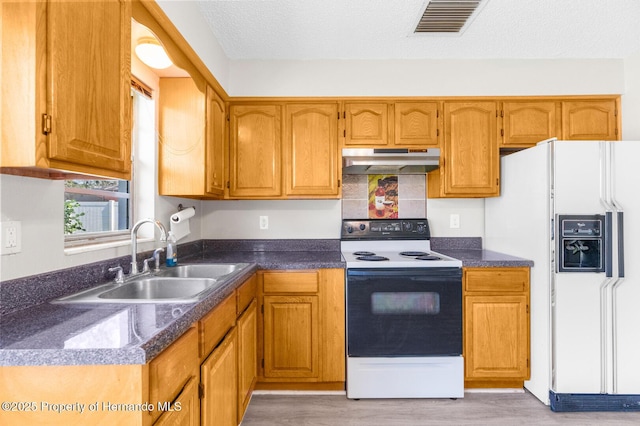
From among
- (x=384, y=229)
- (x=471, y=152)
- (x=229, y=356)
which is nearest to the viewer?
(x=229, y=356)

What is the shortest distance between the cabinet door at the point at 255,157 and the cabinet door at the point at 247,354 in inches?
34.3

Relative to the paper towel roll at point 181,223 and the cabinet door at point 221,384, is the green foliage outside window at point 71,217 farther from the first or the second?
the cabinet door at point 221,384

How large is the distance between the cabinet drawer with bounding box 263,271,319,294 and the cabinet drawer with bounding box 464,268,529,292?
1.01m

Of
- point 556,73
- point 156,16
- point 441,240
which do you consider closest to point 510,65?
point 556,73

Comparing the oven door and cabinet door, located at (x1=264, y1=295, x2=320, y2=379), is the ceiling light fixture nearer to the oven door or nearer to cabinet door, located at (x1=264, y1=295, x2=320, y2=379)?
cabinet door, located at (x1=264, y1=295, x2=320, y2=379)

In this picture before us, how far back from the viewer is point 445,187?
2.57 meters

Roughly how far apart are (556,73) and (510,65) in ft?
1.16

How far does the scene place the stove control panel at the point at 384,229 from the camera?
279cm

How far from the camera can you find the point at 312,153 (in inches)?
101

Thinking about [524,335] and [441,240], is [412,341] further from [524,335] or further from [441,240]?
[441,240]

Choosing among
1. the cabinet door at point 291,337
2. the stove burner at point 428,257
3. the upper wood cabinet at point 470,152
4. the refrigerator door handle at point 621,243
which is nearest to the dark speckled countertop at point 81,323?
the cabinet door at point 291,337

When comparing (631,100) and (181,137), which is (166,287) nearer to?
(181,137)

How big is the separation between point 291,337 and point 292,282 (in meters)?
0.36

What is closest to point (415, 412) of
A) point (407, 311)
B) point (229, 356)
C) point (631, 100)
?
point (407, 311)
